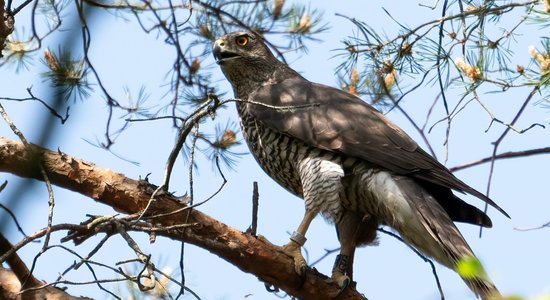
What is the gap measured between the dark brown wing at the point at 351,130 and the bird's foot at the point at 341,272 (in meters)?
0.59

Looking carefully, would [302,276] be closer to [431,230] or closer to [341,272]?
[341,272]

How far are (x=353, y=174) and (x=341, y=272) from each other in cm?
64

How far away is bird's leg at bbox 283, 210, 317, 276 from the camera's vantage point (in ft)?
11.5

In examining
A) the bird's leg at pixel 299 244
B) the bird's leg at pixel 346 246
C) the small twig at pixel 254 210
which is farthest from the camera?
the bird's leg at pixel 346 246

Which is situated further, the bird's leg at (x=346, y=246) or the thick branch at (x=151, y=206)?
the bird's leg at (x=346, y=246)

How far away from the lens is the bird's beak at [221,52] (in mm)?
4859

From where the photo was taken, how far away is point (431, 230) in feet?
13.0

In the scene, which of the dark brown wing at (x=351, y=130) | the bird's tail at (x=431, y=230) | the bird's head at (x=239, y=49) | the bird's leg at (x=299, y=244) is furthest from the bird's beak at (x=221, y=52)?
the bird's tail at (x=431, y=230)

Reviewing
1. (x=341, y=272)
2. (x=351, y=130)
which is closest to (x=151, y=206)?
(x=341, y=272)

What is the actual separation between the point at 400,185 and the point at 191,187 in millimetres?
1754

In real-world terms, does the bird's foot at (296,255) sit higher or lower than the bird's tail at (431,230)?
lower

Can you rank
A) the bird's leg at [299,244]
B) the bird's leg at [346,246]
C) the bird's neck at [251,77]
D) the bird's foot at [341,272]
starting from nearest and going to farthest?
1. the bird's leg at [299,244]
2. the bird's foot at [341,272]
3. the bird's leg at [346,246]
4. the bird's neck at [251,77]

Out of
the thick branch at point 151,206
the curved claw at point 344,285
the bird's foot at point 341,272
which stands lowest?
the thick branch at point 151,206

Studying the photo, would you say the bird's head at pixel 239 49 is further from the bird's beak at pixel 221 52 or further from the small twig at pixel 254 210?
the small twig at pixel 254 210
